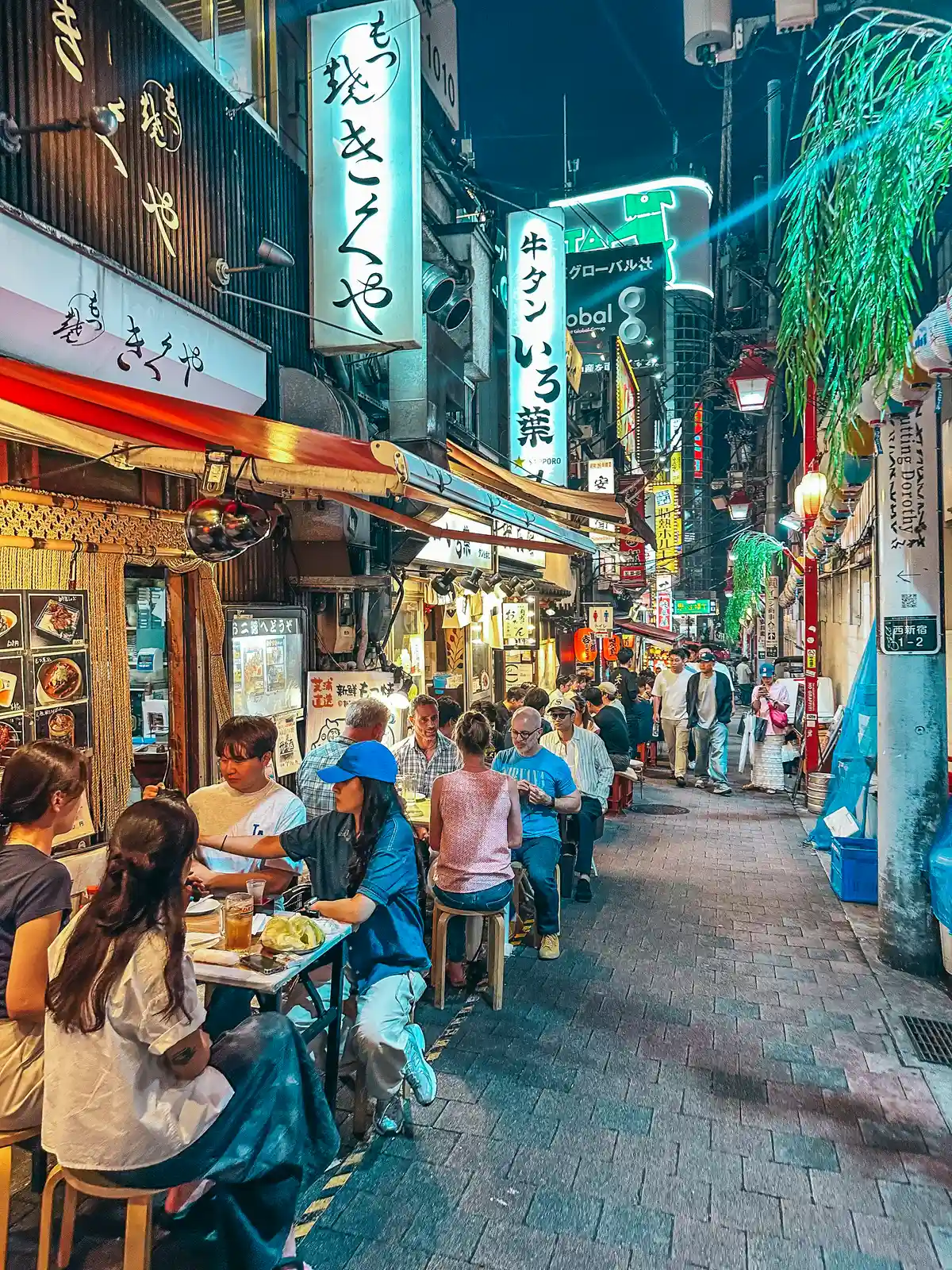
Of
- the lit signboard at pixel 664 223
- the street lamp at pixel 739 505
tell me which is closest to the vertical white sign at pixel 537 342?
the street lamp at pixel 739 505

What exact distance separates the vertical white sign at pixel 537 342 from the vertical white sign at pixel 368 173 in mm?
6329

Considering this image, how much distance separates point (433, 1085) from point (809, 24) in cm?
1141

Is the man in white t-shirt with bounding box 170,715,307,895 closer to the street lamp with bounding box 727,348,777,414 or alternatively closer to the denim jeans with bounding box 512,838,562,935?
the denim jeans with bounding box 512,838,562,935

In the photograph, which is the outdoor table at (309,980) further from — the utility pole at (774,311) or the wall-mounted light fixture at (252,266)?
the utility pole at (774,311)

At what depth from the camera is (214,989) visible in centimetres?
429

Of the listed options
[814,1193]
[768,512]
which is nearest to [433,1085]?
[814,1193]

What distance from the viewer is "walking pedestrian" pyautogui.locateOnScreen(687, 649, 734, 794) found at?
47.0ft

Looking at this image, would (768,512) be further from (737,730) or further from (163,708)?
(163,708)

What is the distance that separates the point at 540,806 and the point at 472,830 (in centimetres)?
123

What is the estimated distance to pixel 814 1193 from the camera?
388 cm

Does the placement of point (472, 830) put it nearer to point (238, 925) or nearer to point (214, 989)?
point (214, 989)

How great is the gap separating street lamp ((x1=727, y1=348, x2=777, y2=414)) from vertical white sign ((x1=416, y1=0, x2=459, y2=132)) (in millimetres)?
7403

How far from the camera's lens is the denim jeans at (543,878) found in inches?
265

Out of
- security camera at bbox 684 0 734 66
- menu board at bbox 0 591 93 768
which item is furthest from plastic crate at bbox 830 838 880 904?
security camera at bbox 684 0 734 66
